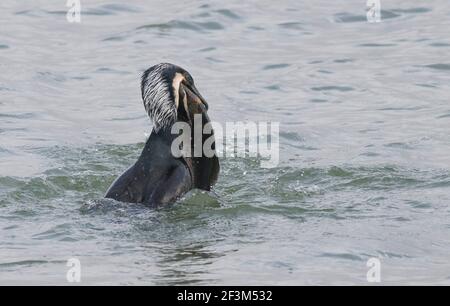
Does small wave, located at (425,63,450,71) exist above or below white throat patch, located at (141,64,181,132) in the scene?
below

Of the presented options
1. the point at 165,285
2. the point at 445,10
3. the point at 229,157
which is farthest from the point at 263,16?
the point at 165,285

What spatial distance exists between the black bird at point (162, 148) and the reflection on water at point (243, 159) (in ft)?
0.45

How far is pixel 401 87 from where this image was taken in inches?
565

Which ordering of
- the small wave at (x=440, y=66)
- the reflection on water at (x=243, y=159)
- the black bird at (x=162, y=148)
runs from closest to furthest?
the reflection on water at (x=243, y=159) → the black bird at (x=162, y=148) → the small wave at (x=440, y=66)

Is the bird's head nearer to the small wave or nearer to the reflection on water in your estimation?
the reflection on water

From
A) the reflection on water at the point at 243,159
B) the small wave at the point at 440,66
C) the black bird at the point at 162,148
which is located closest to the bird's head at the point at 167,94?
the black bird at the point at 162,148

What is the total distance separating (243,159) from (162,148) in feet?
7.96

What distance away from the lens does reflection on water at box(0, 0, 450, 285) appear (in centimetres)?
837

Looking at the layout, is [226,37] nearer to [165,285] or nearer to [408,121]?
[408,121]

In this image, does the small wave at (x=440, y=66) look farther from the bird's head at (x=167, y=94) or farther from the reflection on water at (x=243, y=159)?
the bird's head at (x=167, y=94)

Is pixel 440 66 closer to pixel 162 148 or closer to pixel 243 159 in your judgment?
pixel 243 159

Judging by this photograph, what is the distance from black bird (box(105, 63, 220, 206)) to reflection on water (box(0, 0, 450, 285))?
14cm

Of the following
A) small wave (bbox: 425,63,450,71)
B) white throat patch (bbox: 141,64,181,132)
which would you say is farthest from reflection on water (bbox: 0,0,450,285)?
white throat patch (bbox: 141,64,181,132)

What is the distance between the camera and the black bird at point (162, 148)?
9266 mm
